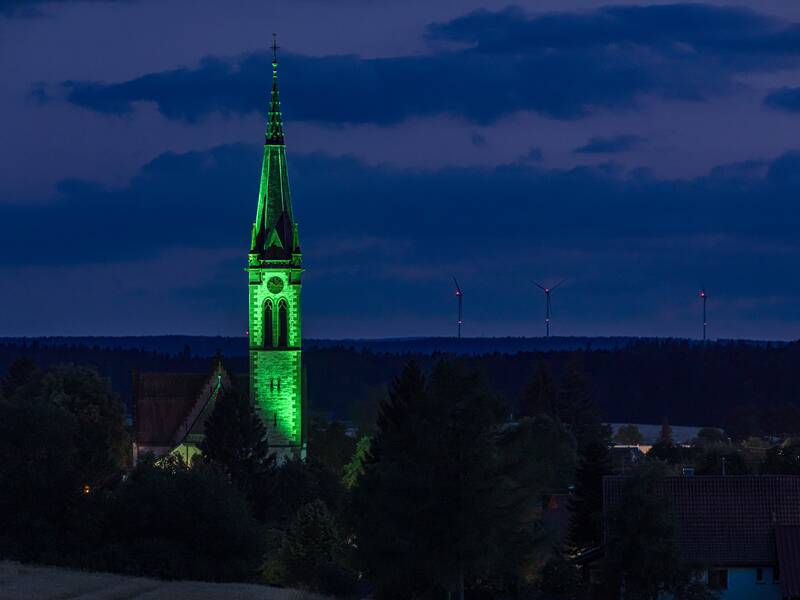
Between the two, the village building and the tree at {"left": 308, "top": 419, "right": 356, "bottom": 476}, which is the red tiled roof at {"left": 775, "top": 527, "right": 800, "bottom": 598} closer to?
the village building

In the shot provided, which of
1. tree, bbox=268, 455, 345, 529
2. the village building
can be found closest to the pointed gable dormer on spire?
the village building

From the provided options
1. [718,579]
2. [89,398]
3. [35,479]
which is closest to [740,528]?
[718,579]

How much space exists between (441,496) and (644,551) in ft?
25.7

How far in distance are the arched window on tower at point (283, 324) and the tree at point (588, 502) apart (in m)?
45.5

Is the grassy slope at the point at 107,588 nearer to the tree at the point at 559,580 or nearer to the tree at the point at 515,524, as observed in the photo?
the tree at the point at 515,524

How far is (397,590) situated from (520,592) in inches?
214

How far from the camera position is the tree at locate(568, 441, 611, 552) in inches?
3851

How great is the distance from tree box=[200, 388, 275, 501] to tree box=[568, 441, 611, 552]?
1323 inches

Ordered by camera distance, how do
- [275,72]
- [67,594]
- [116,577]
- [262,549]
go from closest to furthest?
1. [67,594]
2. [116,577]
3. [262,549]
4. [275,72]

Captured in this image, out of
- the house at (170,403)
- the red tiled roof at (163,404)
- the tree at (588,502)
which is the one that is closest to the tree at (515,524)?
the tree at (588,502)

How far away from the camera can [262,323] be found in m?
146

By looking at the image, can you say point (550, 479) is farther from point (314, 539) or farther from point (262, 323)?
point (314, 539)

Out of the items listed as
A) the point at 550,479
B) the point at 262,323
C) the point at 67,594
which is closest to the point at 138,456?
the point at 262,323

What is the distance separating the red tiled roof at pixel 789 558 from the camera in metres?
85.2
